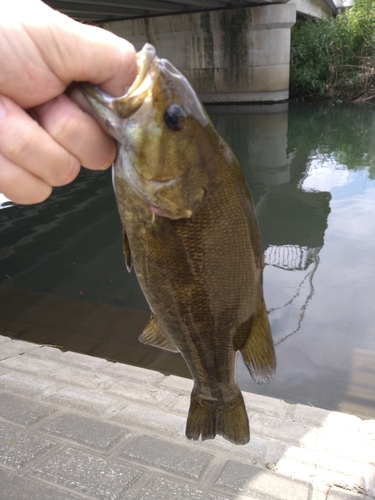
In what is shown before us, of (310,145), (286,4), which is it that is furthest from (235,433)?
(286,4)

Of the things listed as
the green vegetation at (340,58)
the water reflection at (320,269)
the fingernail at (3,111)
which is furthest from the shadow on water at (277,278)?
the green vegetation at (340,58)

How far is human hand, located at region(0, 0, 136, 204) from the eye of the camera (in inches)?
51.3

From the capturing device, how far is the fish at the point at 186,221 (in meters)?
1.42

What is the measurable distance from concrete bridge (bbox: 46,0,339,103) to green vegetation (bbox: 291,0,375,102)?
149cm

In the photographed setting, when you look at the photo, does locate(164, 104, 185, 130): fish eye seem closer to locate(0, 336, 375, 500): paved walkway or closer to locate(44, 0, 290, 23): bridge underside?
locate(0, 336, 375, 500): paved walkway

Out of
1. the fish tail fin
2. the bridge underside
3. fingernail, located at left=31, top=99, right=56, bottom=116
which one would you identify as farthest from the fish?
the bridge underside

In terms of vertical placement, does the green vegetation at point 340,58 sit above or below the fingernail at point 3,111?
below

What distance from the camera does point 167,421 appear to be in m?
3.41

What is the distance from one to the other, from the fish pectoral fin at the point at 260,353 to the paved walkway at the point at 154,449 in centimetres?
126

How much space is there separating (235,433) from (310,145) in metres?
13.6

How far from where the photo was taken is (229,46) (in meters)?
21.8

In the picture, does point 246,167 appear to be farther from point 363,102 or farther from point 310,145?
point 363,102

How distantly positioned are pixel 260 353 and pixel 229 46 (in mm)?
22394

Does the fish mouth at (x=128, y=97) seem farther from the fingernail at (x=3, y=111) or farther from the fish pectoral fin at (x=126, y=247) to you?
the fish pectoral fin at (x=126, y=247)
